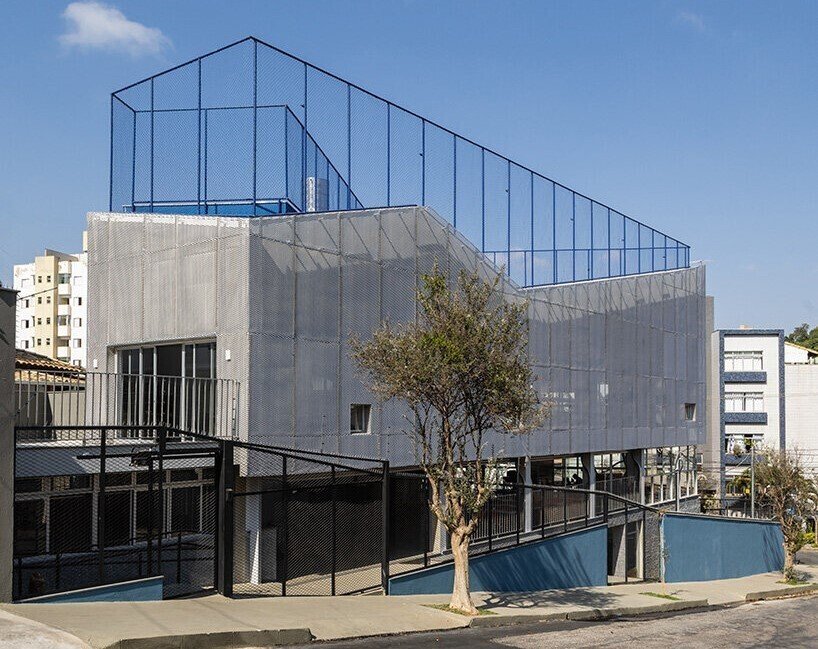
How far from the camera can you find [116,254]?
2416 centimetres

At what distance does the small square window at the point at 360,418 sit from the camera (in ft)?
81.0

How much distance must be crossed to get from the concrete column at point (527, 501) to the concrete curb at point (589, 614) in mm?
3690

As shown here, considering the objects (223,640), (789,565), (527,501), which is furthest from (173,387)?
(789,565)

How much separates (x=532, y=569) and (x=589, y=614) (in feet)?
12.8

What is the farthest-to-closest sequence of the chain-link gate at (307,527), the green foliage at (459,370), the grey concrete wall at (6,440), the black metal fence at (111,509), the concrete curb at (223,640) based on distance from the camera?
the chain-link gate at (307,527) → the green foliage at (459,370) → the black metal fence at (111,509) → the grey concrete wall at (6,440) → the concrete curb at (223,640)

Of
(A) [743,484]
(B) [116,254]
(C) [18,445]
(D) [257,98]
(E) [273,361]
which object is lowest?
(A) [743,484]

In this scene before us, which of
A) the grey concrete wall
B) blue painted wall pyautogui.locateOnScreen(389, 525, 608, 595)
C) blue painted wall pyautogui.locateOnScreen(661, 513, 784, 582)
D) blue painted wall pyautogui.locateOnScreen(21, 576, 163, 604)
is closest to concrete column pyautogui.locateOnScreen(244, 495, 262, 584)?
blue painted wall pyautogui.locateOnScreen(389, 525, 608, 595)

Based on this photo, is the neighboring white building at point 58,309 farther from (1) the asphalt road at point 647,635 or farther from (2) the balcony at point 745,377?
(1) the asphalt road at point 647,635

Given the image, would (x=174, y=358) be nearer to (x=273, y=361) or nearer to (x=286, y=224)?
(x=273, y=361)

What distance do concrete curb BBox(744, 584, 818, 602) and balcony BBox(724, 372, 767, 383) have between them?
1655 inches

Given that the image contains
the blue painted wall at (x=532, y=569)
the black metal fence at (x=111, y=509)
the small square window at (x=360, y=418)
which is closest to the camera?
the black metal fence at (x=111, y=509)

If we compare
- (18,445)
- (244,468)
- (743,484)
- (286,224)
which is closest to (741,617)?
(244,468)

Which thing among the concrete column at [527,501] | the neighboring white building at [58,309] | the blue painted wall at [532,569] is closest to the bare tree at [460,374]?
the blue painted wall at [532,569]

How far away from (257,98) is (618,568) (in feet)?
62.4
